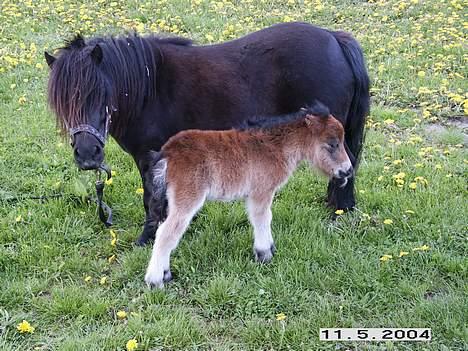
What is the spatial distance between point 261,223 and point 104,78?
1.60m

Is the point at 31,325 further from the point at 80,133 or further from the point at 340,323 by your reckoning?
the point at 340,323

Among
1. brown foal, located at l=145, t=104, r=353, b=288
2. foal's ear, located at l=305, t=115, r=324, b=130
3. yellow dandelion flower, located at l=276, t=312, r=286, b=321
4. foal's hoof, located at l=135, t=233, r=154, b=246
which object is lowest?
foal's hoof, located at l=135, t=233, r=154, b=246

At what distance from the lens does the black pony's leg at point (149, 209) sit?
4.50 meters

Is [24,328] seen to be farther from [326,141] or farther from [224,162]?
[326,141]

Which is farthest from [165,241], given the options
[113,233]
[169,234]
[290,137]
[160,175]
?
[290,137]

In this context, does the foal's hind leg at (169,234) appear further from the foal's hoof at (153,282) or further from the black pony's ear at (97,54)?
the black pony's ear at (97,54)

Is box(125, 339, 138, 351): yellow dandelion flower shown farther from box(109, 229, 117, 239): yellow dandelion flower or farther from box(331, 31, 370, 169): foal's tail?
box(331, 31, 370, 169): foal's tail

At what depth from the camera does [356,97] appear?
4.96 metres

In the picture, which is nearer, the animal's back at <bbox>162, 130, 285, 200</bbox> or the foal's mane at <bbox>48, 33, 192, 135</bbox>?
the animal's back at <bbox>162, 130, 285, 200</bbox>

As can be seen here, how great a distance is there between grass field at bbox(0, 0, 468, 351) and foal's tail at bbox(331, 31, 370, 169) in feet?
1.85

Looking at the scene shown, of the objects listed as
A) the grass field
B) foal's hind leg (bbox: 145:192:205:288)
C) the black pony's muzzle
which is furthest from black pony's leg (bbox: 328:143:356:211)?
the black pony's muzzle

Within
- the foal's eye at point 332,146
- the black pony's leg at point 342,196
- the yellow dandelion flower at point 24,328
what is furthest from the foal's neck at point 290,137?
the yellow dandelion flower at point 24,328

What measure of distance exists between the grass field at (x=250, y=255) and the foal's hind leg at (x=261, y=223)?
0.11 metres

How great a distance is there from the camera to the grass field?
3.69 m
